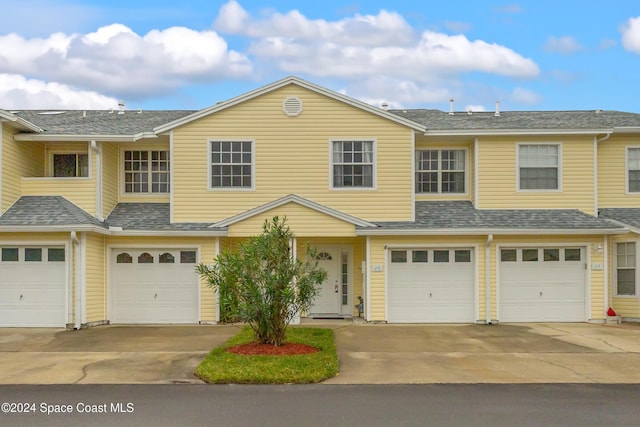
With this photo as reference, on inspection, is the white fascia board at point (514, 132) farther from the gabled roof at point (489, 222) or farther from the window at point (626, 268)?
the window at point (626, 268)

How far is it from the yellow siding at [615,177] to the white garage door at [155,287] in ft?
40.5

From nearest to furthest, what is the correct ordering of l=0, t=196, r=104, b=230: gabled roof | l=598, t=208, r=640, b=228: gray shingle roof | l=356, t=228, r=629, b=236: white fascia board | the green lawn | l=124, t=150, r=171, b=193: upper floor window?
1. the green lawn
2. l=0, t=196, r=104, b=230: gabled roof
3. l=356, t=228, r=629, b=236: white fascia board
4. l=598, t=208, r=640, b=228: gray shingle roof
5. l=124, t=150, r=171, b=193: upper floor window

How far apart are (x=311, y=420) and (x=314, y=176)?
41.0ft

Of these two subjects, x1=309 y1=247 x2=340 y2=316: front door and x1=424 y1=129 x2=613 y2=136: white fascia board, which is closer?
x1=424 y1=129 x2=613 y2=136: white fascia board

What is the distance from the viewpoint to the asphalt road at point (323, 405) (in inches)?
369

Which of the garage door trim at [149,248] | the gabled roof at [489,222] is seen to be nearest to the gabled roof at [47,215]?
the garage door trim at [149,248]

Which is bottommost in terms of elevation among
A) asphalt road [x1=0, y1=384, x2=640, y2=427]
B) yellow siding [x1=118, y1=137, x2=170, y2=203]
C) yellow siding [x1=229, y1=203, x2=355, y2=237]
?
asphalt road [x1=0, y1=384, x2=640, y2=427]

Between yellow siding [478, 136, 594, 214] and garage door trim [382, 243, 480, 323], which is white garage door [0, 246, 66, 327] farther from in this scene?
yellow siding [478, 136, 594, 214]

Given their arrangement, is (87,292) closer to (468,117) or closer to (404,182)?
(404,182)

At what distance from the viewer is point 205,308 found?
20594 millimetres

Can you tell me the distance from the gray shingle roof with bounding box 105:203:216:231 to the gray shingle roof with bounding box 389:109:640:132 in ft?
24.4

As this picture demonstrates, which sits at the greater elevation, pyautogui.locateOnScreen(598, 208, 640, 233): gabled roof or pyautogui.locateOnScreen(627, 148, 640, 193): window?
pyautogui.locateOnScreen(627, 148, 640, 193): window

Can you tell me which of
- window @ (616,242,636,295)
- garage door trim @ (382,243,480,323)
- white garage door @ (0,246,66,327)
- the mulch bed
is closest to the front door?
garage door trim @ (382,243,480,323)

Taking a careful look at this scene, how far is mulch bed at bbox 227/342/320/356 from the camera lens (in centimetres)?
1373
